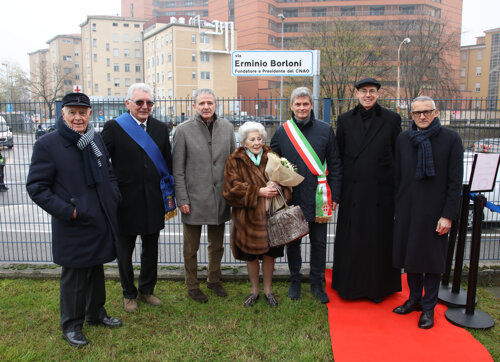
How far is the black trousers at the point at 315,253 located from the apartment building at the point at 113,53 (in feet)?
240

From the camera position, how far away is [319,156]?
3893 mm

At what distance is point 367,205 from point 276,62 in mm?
2575

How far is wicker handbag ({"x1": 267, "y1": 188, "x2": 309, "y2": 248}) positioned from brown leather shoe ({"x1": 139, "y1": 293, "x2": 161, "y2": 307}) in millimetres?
1389

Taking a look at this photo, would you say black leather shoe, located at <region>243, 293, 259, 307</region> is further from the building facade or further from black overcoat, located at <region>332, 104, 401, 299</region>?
the building facade

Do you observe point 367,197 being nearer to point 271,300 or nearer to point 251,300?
point 271,300

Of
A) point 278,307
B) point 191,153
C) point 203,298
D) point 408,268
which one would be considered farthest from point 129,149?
point 408,268

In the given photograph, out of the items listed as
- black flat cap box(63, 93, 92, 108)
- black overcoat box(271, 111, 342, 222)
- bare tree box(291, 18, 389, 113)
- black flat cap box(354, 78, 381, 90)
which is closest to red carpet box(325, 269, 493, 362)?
black overcoat box(271, 111, 342, 222)

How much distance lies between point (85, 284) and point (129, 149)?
1.27 meters

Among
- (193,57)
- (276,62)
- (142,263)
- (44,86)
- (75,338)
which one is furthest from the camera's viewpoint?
(193,57)

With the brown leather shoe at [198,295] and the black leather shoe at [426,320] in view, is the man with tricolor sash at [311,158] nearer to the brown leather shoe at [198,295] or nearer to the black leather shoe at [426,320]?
the black leather shoe at [426,320]

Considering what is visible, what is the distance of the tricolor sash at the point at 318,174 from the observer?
385 centimetres

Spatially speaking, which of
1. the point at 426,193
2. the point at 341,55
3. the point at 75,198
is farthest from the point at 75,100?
the point at 341,55

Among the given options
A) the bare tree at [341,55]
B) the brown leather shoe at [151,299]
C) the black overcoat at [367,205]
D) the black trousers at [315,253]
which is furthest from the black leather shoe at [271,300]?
the bare tree at [341,55]

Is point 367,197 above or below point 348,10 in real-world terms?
below
